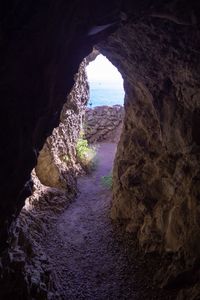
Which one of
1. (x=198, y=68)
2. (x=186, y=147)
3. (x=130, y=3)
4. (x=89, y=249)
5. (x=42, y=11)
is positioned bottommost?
(x=89, y=249)

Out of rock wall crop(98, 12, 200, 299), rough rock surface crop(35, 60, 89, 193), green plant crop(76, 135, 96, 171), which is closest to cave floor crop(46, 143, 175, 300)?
rock wall crop(98, 12, 200, 299)

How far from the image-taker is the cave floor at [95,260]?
7.03m

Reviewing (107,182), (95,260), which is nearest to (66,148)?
(107,182)

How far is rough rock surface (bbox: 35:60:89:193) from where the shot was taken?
11.5 meters

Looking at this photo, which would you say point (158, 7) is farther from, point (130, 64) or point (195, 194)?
point (195, 194)

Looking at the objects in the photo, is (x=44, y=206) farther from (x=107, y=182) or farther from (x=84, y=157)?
(x=84, y=157)

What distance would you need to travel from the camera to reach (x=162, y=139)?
24.5 ft

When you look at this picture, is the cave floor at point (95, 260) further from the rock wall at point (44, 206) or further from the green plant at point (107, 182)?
the green plant at point (107, 182)

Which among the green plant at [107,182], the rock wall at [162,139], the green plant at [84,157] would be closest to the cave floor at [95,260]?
the rock wall at [162,139]

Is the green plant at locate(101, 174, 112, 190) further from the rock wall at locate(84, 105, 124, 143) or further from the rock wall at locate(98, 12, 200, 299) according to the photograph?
the rock wall at locate(84, 105, 124, 143)

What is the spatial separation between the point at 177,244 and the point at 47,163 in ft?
20.1

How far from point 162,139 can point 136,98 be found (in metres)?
2.18

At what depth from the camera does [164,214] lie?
25.4ft

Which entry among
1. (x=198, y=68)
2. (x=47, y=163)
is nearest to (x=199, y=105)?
(x=198, y=68)
